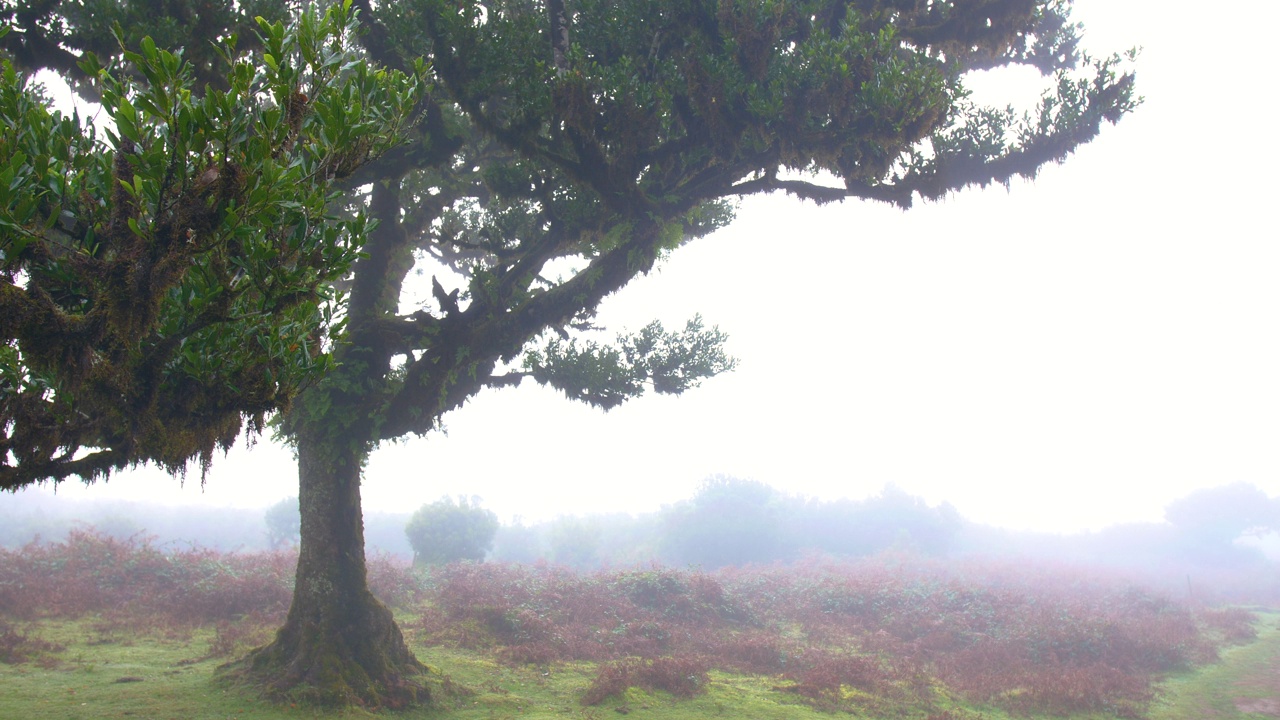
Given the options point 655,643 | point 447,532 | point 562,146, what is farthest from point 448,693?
point 447,532

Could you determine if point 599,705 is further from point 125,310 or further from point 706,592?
point 706,592

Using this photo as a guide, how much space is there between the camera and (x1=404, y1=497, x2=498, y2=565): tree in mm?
39966

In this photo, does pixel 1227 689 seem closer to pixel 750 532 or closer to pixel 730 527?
pixel 750 532

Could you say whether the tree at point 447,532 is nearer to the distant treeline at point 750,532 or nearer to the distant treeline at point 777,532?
the distant treeline at point 777,532

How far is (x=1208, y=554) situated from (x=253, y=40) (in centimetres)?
7231

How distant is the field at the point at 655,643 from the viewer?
11320 mm

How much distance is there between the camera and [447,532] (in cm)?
4078

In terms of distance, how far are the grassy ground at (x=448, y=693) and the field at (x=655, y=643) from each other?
2.5 inches

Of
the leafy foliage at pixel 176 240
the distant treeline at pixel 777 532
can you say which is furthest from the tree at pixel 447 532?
the leafy foliage at pixel 176 240

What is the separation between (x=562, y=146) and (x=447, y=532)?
35.9 metres

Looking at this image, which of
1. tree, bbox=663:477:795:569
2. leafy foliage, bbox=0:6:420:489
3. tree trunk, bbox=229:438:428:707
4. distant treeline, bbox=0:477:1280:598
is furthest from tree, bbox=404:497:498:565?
leafy foliage, bbox=0:6:420:489

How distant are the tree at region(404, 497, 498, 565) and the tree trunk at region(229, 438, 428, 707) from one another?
28880 millimetres

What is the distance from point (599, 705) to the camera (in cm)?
1131

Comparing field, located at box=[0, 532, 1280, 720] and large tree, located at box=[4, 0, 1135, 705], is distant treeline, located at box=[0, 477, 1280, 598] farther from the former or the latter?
large tree, located at box=[4, 0, 1135, 705]
